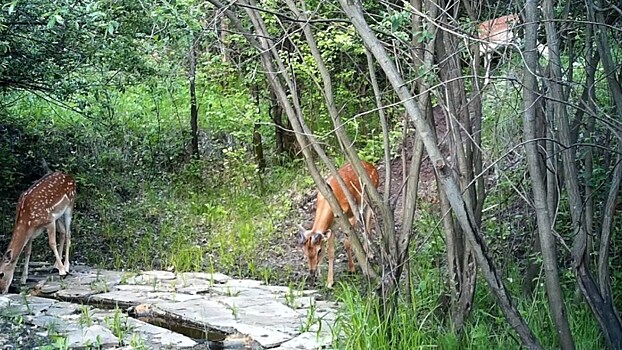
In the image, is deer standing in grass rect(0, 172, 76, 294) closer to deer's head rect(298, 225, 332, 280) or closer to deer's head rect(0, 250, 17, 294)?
deer's head rect(0, 250, 17, 294)

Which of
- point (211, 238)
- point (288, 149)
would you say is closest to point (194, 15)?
point (211, 238)

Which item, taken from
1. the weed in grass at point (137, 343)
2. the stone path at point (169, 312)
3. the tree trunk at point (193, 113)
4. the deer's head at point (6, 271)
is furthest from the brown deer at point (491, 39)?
the tree trunk at point (193, 113)

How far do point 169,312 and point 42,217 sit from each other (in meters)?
2.74

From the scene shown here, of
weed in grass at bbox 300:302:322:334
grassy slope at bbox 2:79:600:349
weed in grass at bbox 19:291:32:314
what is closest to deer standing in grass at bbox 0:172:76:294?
weed in grass at bbox 19:291:32:314

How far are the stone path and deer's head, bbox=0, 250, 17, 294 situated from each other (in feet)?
0.89

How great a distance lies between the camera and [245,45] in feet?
37.8

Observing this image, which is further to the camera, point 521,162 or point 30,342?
point 521,162

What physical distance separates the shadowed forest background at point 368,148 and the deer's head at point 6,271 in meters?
1.38

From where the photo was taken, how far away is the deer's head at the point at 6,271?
8047 millimetres

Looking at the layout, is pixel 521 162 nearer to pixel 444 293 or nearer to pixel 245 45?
pixel 444 293

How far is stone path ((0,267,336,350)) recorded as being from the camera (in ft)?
19.2

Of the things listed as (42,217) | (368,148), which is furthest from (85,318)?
(368,148)

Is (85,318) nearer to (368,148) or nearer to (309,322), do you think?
(309,322)

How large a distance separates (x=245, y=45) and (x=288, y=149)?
1.94 meters
